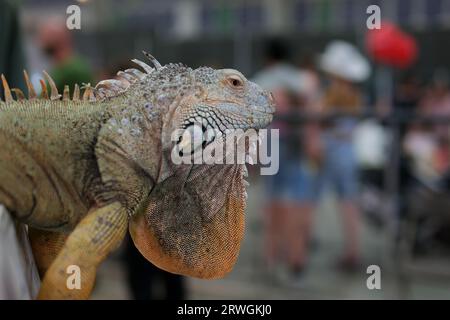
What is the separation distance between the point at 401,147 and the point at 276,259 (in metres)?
1.47

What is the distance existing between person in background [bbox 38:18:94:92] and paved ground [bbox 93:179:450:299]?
1.51 m

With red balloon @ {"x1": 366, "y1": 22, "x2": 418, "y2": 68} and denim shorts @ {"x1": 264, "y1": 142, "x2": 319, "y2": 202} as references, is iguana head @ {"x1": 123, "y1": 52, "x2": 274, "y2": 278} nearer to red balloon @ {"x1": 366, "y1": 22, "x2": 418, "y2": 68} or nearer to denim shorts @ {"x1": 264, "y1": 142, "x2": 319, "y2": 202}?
denim shorts @ {"x1": 264, "y1": 142, "x2": 319, "y2": 202}

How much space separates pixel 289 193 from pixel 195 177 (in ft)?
14.6

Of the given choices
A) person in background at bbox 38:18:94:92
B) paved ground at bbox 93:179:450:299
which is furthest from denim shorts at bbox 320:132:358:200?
person in background at bbox 38:18:94:92

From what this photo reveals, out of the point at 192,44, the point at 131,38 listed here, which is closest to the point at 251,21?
the point at 192,44

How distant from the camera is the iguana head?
4.90ft

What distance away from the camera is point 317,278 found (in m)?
5.93

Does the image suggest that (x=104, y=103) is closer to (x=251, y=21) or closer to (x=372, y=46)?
(x=372, y=46)

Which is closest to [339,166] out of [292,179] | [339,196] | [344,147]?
[344,147]

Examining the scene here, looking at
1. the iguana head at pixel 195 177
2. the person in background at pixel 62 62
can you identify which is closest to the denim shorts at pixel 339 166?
the person in background at pixel 62 62

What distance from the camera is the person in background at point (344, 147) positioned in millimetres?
5844

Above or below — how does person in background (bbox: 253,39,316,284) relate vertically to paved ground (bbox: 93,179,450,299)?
above

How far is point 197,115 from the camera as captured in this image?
1485 mm

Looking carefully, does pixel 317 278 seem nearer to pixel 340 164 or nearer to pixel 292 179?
pixel 292 179
